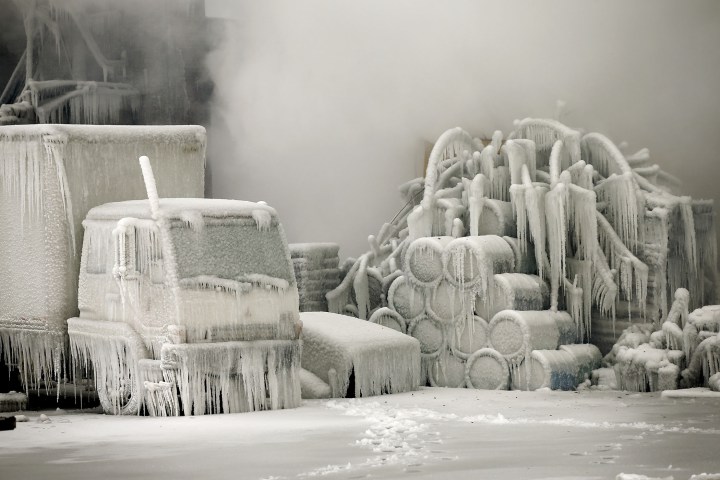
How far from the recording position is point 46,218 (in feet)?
53.4

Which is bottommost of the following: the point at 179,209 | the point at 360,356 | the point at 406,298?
the point at 360,356

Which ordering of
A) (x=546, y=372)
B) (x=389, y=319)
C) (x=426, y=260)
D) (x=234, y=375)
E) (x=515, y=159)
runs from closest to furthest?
(x=234, y=375)
(x=546, y=372)
(x=426, y=260)
(x=389, y=319)
(x=515, y=159)

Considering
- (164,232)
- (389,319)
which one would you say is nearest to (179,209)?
(164,232)

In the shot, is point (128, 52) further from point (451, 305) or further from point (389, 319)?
Answer: point (451, 305)

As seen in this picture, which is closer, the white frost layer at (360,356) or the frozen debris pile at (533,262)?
the white frost layer at (360,356)

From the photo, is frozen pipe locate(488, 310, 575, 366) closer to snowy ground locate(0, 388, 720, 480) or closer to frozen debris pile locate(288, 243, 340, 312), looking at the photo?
snowy ground locate(0, 388, 720, 480)

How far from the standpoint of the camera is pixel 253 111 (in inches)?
1034

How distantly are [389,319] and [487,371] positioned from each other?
1.66 meters

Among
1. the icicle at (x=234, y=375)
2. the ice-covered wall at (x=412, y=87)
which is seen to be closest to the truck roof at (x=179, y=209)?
the icicle at (x=234, y=375)

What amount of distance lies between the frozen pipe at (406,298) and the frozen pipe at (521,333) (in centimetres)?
119

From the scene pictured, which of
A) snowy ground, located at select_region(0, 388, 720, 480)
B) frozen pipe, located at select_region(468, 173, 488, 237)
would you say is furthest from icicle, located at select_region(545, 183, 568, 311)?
snowy ground, located at select_region(0, 388, 720, 480)

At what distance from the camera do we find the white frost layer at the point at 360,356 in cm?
1730

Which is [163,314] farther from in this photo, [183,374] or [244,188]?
[244,188]

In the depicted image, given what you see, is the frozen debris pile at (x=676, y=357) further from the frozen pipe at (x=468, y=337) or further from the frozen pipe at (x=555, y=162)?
the frozen pipe at (x=555, y=162)
